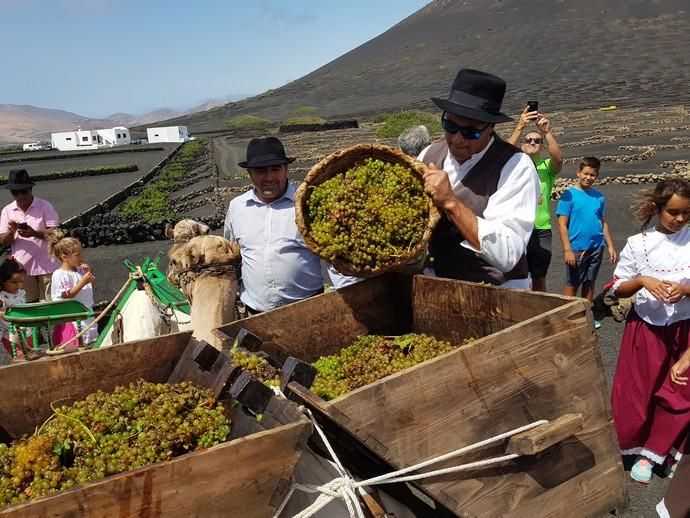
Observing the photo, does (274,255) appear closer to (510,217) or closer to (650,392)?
(510,217)

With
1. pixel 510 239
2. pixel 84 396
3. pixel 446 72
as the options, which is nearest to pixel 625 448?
pixel 510 239

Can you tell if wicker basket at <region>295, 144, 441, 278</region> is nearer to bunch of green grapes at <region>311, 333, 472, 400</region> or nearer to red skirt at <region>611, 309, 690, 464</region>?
bunch of green grapes at <region>311, 333, 472, 400</region>

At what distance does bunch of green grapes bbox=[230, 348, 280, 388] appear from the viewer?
2766 millimetres

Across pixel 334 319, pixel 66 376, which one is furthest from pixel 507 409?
pixel 66 376

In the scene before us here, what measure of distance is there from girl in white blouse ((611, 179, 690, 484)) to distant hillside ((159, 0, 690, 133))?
7707 centimetres

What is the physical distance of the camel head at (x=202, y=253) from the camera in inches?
192

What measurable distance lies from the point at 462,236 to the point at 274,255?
1758 millimetres

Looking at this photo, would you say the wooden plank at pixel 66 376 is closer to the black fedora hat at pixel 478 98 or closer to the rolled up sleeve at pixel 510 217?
the rolled up sleeve at pixel 510 217

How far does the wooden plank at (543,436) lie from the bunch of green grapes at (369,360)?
2.49ft

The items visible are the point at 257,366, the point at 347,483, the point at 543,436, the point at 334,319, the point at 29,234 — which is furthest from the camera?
the point at 29,234

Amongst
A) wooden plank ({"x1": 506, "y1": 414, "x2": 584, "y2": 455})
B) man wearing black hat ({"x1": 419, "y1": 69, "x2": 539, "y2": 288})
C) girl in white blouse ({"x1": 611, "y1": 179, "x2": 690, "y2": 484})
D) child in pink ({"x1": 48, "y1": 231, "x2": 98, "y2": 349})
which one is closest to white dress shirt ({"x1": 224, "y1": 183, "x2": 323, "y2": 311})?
man wearing black hat ({"x1": 419, "y1": 69, "x2": 539, "y2": 288})

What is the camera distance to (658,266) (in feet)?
15.5

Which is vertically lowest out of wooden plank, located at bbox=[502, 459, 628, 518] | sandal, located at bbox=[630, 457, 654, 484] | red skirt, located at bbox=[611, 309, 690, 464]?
sandal, located at bbox=[630, 457, 654, 484]

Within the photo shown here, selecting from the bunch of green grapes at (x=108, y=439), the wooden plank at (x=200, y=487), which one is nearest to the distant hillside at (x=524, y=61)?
the bunch of green grapes at (x=108, y=439)
